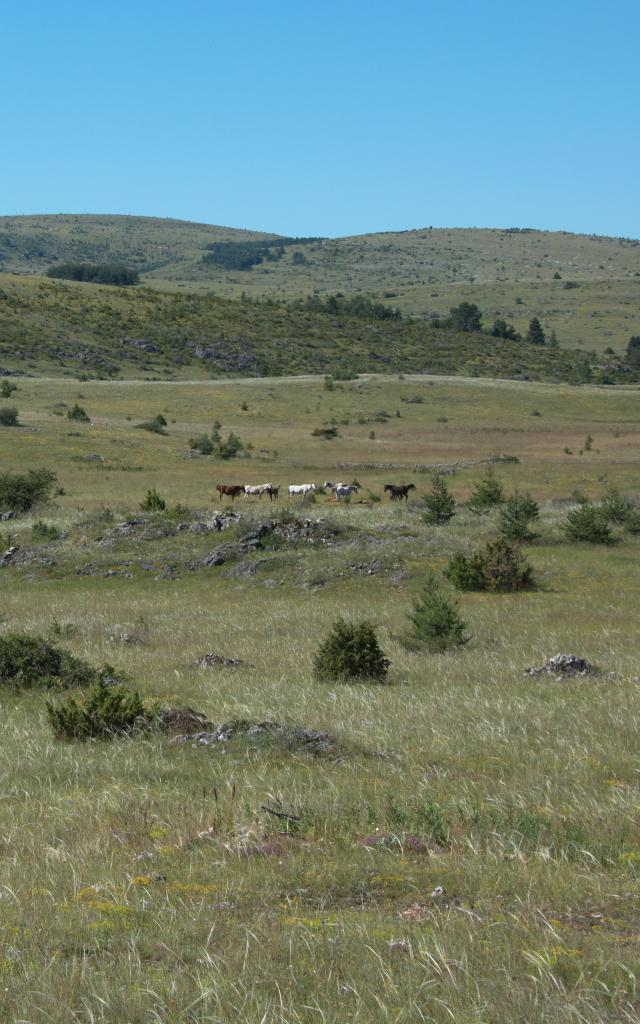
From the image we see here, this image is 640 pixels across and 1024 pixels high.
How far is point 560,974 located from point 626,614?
16.3 metres

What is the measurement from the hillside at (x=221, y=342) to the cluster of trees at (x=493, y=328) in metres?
4.79

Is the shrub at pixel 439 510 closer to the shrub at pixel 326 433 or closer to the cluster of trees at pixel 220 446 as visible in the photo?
the cluster of trees at pixel 220 446

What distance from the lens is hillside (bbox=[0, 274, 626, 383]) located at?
10081 centimetres

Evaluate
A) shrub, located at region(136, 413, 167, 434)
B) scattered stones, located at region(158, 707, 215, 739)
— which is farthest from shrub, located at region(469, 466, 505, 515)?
shrub, located at region(136, 413, 167, 434)

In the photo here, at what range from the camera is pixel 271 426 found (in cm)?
7281

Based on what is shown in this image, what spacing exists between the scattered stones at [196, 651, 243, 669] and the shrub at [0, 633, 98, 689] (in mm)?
1549

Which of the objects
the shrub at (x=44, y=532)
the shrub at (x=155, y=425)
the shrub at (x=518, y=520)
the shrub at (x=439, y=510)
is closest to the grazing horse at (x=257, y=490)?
the shrub at (x=439, y=510)

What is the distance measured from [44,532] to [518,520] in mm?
13488

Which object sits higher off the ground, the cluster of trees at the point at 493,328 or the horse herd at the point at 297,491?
the cluster of trees at the point at 493,328

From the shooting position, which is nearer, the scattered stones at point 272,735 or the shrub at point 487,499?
the scattered stones at point 272,735

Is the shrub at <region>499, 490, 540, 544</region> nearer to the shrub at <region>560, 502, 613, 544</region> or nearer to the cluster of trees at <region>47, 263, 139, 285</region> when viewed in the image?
the shrub at <region>560, 502, 613, 544</region>

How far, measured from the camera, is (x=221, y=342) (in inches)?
4323

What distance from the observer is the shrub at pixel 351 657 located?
14180 mm

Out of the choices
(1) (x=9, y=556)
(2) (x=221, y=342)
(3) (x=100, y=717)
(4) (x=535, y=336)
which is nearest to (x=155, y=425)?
(1) (x=9, y=556)
